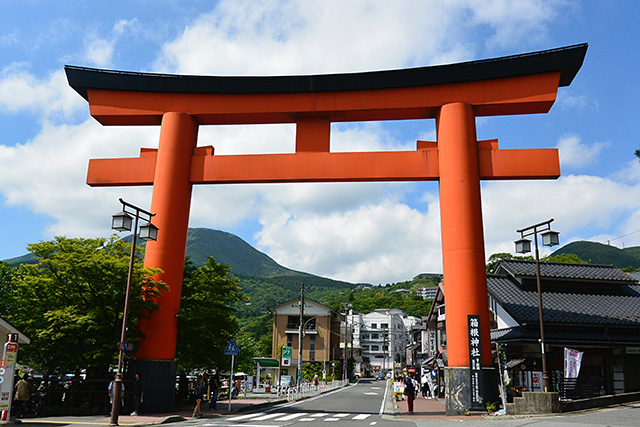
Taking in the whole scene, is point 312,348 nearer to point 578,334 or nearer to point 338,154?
point 578,334

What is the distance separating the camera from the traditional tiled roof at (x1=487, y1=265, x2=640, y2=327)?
23.8 metres

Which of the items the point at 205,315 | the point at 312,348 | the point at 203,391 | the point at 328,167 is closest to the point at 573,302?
the point at 328,167

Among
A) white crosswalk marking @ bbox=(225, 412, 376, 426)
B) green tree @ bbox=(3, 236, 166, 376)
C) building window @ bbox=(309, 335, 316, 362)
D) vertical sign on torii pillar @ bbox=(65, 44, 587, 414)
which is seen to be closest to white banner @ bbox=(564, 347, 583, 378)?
vertical sign on torii pillar @ bbox=(65, 44, 587, 414)

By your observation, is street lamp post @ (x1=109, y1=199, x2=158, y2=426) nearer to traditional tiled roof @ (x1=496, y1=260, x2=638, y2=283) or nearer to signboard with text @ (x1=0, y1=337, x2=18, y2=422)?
signboard with text @ (x1=0, y1=337, x2=18, y2=422)

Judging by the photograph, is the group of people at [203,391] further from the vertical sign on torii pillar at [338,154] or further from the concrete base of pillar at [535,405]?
the concrete base of pillar at [535,405]

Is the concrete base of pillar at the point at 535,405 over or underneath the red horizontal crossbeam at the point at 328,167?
underneath

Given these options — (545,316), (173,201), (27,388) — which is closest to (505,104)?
(545,316)

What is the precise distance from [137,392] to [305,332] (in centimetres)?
5351

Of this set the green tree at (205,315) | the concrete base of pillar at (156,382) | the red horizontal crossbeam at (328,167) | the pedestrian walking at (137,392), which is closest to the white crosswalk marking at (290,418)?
the concrete base of pillar at (156,382)

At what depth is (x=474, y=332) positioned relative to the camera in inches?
705

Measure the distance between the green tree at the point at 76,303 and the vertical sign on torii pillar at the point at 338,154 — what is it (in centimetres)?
115

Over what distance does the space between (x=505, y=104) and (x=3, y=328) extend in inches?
802

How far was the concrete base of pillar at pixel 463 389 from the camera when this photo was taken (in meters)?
17.5

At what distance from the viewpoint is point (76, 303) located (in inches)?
747
